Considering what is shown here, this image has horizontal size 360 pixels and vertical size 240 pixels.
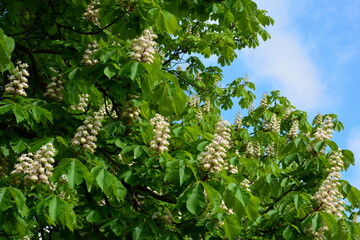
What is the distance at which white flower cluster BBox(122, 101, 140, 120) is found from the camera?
15.2 ft

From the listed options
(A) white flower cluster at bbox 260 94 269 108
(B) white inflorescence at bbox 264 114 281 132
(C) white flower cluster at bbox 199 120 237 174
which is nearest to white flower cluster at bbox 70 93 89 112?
(C) white flower cluster at bbox 199 120 237 174

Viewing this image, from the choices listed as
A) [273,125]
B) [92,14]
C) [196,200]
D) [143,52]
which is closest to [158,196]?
[196,200]

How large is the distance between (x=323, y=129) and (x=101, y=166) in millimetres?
2396

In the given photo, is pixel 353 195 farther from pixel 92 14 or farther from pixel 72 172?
pixel 92 14

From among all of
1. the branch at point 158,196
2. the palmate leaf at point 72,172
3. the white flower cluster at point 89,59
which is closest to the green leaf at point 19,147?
the palmate leaf at point 72,172

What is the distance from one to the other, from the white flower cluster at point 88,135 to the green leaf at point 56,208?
77 centimetres

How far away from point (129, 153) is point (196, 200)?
4.58ft

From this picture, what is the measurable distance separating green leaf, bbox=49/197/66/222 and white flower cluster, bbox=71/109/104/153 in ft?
2.51

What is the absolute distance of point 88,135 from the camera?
4066mm

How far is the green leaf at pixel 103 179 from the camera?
11.8 ft

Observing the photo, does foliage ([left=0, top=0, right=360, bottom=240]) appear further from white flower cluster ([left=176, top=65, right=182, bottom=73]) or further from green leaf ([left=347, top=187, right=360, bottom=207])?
white flower cluster ([left=176, top=65, right=182, bottom=73])

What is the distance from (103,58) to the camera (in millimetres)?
4012

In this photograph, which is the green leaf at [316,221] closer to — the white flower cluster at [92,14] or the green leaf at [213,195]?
the green leaf at [213,195]

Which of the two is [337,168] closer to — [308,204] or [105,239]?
[308,204]
